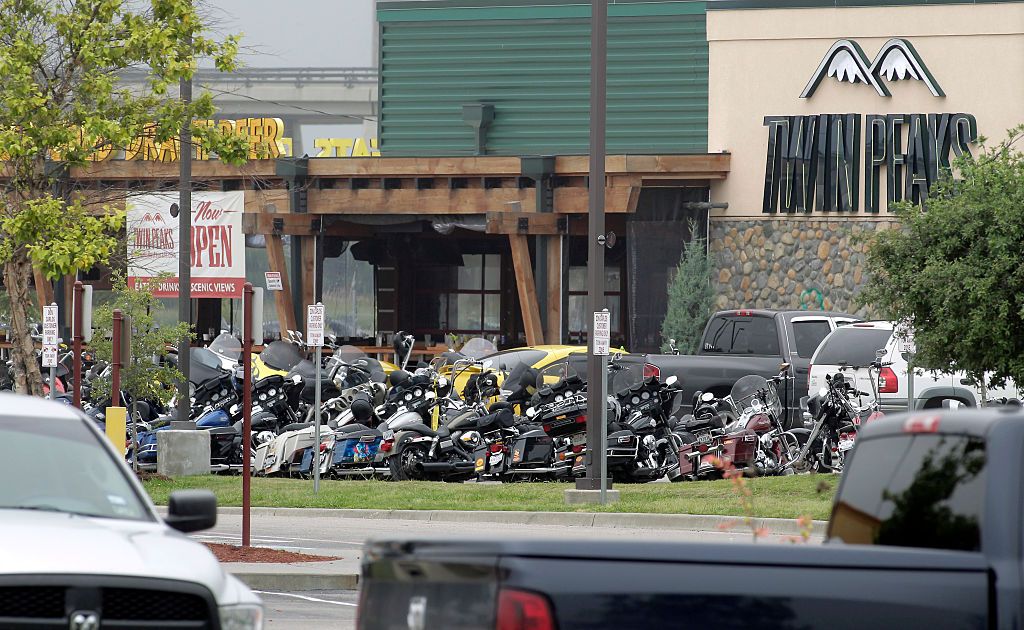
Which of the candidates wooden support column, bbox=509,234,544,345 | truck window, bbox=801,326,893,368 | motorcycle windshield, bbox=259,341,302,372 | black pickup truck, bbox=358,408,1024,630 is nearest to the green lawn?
truck window, bbox=801,326,893,368

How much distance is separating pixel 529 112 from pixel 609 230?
405cm

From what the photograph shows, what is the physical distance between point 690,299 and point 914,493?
103 ft

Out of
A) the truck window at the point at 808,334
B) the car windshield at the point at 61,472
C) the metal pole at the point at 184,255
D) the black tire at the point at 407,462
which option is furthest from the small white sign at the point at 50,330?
the car windshield at the point at 61,472

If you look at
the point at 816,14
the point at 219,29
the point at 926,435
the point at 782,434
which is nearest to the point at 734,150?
the point at 816,14

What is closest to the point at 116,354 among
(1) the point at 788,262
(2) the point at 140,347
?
(2) the point at 140,347

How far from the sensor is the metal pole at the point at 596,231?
20.2 m

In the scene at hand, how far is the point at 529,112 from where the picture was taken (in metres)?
42.8

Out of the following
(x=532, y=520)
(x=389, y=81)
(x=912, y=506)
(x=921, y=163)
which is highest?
(x=389, y=81)

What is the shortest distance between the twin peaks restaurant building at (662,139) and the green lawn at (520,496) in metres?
11.3

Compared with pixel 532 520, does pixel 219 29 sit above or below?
above

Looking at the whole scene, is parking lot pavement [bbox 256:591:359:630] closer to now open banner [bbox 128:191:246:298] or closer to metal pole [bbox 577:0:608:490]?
metal pole [bbox 577:0:608:490]

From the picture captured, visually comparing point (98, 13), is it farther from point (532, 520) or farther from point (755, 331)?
point (755, 331)

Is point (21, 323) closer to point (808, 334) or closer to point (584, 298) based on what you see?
point (808, 334)

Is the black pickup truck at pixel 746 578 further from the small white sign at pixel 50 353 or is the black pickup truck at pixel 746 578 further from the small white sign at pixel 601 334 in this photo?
the small white sign at pixel 50 353
